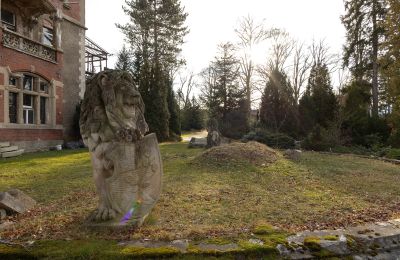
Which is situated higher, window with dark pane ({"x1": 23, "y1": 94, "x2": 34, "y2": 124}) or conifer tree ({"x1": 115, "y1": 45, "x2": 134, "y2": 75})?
conifer tree ({"x1": 115, "y1": 45, "x2": 134, "y2": 75})

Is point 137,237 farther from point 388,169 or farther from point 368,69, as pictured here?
point 368,69

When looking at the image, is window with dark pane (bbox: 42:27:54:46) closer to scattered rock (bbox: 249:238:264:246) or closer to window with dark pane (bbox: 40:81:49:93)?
window with dark pane (bbox: 40:81:49:93)

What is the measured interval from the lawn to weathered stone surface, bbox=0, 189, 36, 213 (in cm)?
19

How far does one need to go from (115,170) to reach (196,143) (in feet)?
46.6

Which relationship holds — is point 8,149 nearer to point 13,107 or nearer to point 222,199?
point 13,107

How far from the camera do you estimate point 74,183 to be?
304 inches

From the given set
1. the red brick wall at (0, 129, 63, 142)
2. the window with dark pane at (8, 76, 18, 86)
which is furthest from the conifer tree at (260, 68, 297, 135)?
the window with dark pane at (8, 76, 18, 86)

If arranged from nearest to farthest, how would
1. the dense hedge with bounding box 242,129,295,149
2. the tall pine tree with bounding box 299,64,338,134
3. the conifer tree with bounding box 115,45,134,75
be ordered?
the dense hedge with bounding box 242,129,295,149, the tall pine tree with bounding box 299,64,338,134, the conifer tree with bounding box 115,45,134,75

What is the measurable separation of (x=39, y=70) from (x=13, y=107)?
8.07 ft

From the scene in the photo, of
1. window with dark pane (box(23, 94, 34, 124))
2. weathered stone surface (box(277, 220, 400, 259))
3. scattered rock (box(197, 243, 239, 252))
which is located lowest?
weathered stone surface (box(277, 220, 400, 259))

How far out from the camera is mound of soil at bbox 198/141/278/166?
10.5 m

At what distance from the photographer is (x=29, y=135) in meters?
16.7

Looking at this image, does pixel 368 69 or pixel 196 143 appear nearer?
pixel 196 143

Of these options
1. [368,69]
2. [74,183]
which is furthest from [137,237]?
[368,69]
